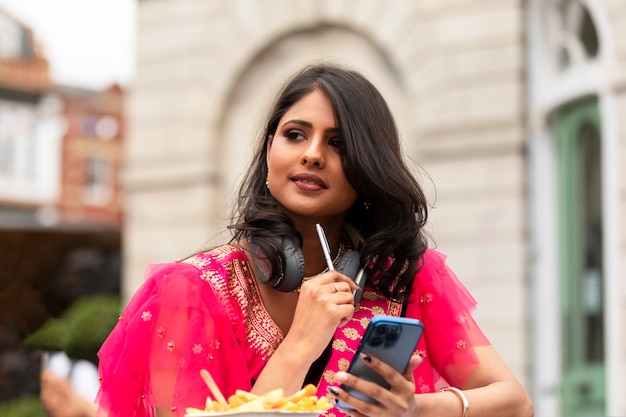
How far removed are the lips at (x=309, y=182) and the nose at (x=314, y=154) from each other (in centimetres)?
3

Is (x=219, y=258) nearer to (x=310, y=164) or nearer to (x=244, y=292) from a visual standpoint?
(x=244, y=292)

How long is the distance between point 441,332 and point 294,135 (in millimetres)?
577

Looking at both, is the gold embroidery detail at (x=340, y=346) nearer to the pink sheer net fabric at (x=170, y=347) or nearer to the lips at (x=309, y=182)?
the pink sheer net fabric at (x=170, y=347)

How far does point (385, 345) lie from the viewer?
2.14 meters

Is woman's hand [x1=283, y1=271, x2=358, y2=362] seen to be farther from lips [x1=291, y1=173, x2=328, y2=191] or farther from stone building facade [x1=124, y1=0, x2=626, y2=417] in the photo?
stone building facade [x1=124, y1=0, x2=626, y2=417]

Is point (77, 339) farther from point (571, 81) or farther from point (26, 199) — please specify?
point (26, 199)

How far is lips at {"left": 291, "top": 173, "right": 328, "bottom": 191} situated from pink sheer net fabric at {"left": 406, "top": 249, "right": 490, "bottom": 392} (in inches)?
14.7

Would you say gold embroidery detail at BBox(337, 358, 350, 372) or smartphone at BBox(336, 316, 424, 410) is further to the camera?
gold embroidery detail at BBox(337, 358, 350, 372)

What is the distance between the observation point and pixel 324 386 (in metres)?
2.46

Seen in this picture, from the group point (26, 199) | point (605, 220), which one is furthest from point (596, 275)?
point (26, 199)

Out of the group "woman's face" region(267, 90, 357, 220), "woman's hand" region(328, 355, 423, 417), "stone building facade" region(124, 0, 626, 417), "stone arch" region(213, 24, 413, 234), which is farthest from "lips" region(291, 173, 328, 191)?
"stone arch" region(213, 24, 413, 234)

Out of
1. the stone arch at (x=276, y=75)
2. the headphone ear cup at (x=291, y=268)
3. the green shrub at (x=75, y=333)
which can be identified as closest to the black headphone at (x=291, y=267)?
the headphone ear cup at (x=291, y=268)

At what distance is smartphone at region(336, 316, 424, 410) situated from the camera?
82.8 inches

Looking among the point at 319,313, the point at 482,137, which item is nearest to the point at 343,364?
the point at 319,313
